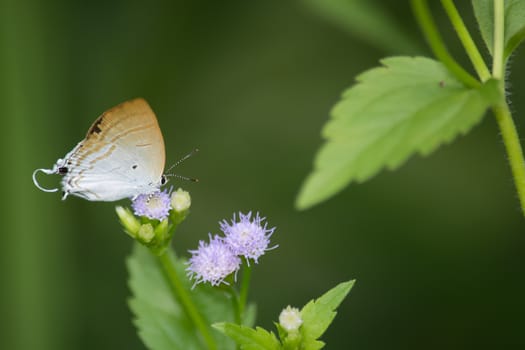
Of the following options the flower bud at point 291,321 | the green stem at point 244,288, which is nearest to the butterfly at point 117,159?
the green stem at point 244,288

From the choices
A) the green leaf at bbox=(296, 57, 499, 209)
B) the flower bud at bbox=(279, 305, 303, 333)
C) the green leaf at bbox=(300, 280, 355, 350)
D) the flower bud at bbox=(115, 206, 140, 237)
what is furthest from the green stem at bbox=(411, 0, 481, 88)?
the flower bud at bbox=(115, 206, 140, 237)

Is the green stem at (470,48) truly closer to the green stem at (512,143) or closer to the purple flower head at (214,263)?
the green stem at (512,143)

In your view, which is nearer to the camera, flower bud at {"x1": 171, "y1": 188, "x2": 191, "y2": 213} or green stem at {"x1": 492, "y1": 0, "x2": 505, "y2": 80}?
green stem at {"x1": 492, "y1": 0, "x2": 505, "y2": 80}

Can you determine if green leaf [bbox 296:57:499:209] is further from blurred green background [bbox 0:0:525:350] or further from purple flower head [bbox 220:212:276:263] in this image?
blurred green background [bbox 0:0:525:350]

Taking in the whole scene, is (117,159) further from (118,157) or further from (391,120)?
(391,120)

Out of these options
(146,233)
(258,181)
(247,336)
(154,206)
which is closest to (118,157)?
(154,206)

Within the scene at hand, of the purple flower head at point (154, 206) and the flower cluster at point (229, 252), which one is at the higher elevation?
the purple flower head at point (154, 206)
